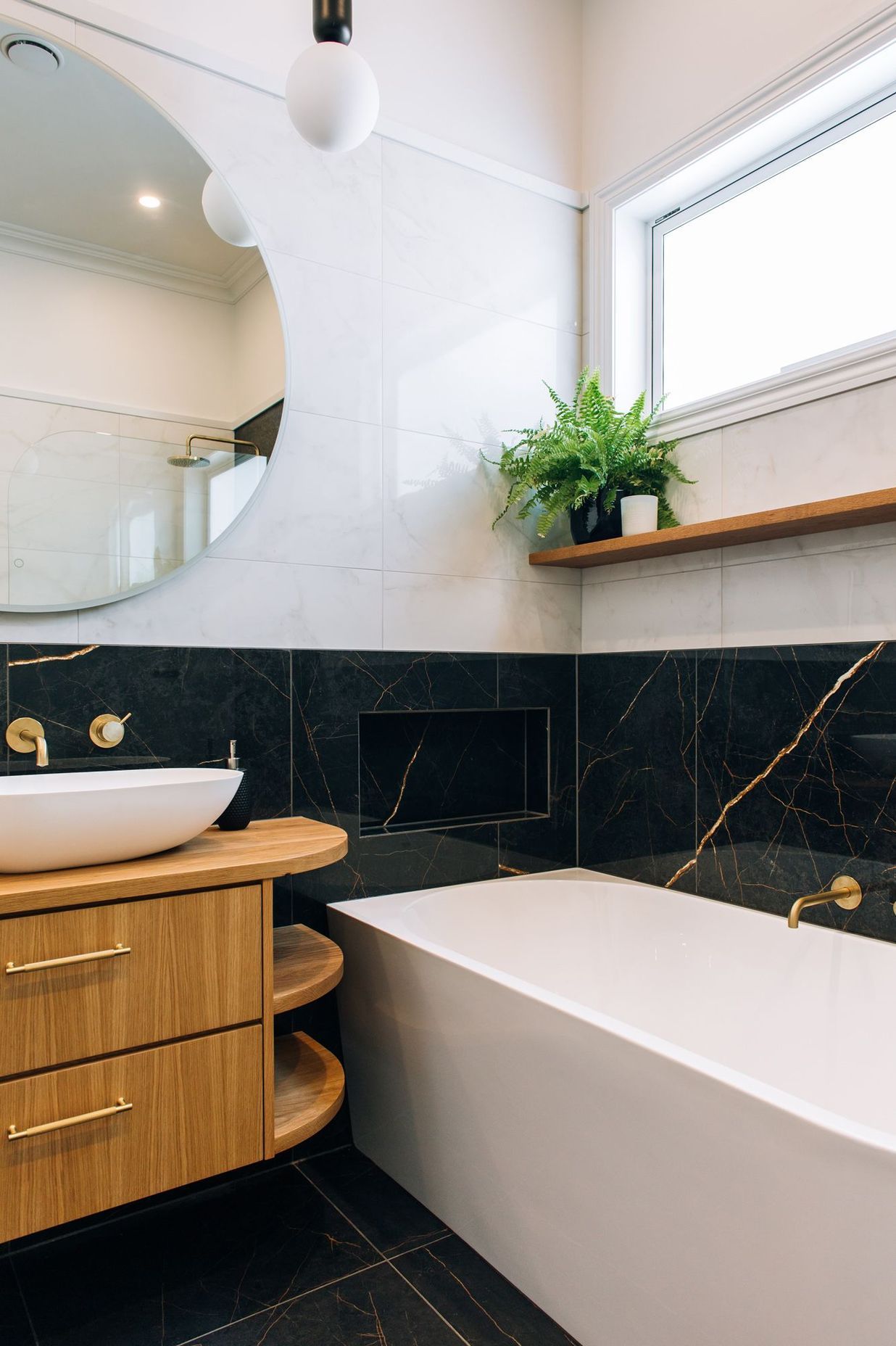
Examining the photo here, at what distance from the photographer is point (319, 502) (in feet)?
7.36

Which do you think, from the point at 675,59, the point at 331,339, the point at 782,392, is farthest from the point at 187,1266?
the point at 675,59

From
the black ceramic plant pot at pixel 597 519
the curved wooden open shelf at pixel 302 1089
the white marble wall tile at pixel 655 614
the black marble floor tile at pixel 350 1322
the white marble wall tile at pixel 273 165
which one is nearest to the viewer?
the black marble floor tile at pixel 350 1322

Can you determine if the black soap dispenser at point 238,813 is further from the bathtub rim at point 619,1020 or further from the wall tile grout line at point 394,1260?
the wall tile grout line at point 394,1260

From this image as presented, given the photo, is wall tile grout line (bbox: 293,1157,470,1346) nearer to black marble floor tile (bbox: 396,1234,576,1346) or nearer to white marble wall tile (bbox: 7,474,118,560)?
black marble floor tile (bbox: 396,1234,576,1346)

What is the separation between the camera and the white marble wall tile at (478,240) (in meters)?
2.40

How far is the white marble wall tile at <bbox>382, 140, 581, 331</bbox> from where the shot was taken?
2.40m

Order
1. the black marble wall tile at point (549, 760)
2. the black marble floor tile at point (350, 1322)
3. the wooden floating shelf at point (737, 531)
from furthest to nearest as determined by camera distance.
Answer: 1. the black marble wall tile at point (549, 760)
2. the wooden floating shelf at point (737, 531)
3. the black marble floor tile at point (350, 1322)

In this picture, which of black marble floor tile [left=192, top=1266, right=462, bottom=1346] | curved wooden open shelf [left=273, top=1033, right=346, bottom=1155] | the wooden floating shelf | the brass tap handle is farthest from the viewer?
the brass tap handle

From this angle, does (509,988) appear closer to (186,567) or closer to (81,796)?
(81,796)

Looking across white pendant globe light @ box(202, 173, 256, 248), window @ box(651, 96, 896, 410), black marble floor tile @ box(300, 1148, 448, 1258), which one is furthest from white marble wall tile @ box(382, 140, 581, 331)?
black marble floor tile @ box(300, 1148, 448, 1258)

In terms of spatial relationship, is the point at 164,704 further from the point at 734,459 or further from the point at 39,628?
the point at 734,459

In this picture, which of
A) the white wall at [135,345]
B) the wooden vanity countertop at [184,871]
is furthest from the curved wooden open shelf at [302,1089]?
the white wall at [135,345]

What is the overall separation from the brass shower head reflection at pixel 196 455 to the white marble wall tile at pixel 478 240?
0.67m

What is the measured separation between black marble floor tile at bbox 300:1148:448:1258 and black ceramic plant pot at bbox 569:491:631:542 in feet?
5.51
